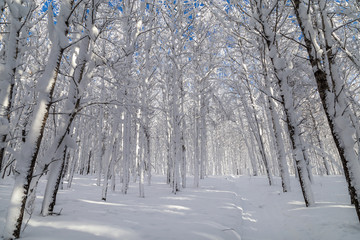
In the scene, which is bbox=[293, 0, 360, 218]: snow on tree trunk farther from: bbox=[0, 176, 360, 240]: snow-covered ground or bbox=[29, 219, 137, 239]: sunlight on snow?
bbox=[29, 219, 137, 239]: sunlight on snow

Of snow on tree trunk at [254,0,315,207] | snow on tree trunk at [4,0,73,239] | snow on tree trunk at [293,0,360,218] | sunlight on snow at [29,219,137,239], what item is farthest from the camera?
snow on tree trunk at [254,0,315,207]

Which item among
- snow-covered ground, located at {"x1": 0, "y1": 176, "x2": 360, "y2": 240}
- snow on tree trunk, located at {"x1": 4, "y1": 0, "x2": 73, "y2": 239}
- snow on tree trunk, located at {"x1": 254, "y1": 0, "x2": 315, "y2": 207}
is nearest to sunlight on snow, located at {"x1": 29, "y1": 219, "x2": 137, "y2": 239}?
snow-covered ground, located at {"x1": 0, "y1": 176, "x2": 360, "y2": 240}

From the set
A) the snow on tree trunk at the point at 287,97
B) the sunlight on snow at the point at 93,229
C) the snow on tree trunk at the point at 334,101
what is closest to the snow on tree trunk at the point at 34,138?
the sunlight on snow at the point at 93,229

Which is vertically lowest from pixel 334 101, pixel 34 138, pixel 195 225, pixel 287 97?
pixel 195 225

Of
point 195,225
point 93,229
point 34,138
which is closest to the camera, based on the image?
point 34,138

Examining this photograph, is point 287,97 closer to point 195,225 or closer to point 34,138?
point 195,225

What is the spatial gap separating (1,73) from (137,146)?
15.5 ft

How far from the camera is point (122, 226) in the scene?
256cm

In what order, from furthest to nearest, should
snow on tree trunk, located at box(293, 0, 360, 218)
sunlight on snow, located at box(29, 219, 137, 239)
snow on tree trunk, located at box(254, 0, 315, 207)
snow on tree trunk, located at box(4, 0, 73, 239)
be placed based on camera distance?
snow on tree trunk, located at box(254, 0, 315, 207) → snow on tree trunk, located at box(293, 0, 360, 218) → sunlight on snow, located at box(29, 219, 137, 239) → snow on tree trunk, located at box(4, 0, 73, 239)

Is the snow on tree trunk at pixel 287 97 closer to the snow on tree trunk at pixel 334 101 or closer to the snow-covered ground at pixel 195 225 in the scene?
the snow-covered ground at pixel 195 225

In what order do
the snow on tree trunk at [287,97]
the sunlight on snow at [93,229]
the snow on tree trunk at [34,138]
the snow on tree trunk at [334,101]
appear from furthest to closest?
the snow on tree trunk at [287,97] < the snow on tree trunk at [334,101] < the sunlight on snow at [93,229] < the snow on tree trunk at [34,138]

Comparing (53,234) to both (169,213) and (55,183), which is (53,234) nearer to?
(55,183)

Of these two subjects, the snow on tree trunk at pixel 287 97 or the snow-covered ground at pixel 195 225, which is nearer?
the snow-covered ground at pixel 195 225

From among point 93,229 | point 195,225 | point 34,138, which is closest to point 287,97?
point 195,225
